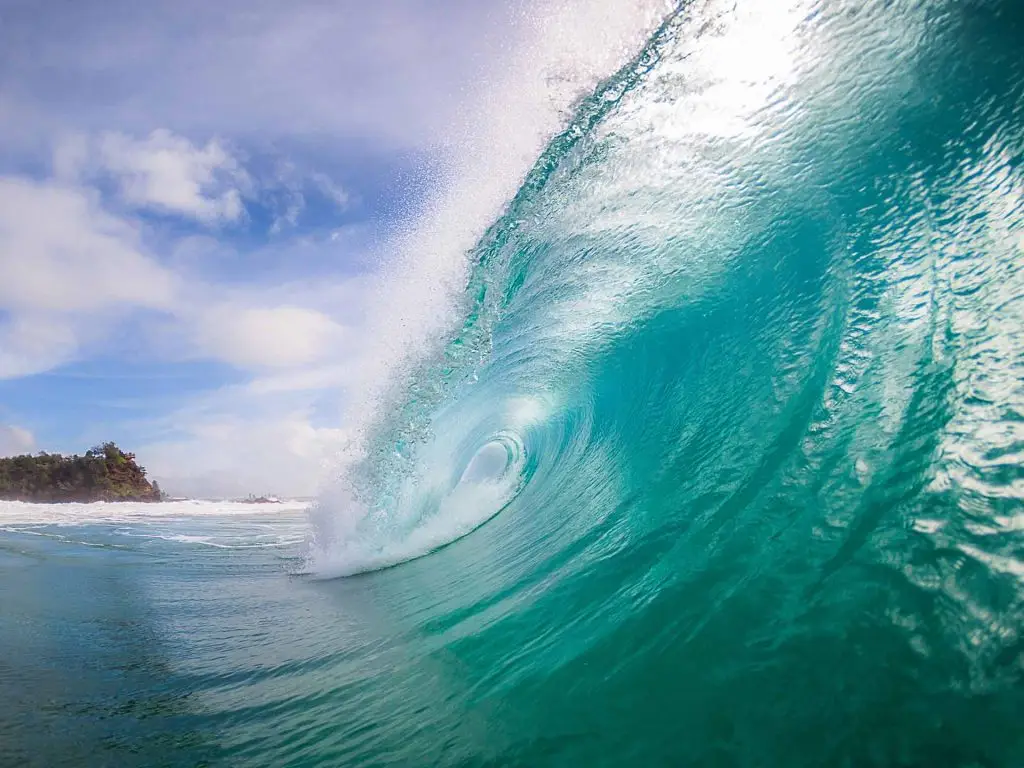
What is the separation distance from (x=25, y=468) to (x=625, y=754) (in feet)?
251

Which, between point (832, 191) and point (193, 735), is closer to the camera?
point (193, 735)

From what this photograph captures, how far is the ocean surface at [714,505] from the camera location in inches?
68.4

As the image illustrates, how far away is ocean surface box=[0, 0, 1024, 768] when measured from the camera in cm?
174

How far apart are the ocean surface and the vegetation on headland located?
2265 inches

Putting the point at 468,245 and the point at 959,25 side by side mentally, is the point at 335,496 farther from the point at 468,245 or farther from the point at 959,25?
the point at 959,25

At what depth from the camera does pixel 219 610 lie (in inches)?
198

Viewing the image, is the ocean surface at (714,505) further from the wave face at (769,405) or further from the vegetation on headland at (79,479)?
the vegetation on headland at (79,479)

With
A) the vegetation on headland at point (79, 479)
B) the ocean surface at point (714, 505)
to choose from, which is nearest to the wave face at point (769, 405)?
the ocean surface at point (714, 505)

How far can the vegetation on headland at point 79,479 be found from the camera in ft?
170

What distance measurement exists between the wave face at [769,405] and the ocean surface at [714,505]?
2 centimetres

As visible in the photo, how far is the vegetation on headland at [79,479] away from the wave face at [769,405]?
60.5 meters

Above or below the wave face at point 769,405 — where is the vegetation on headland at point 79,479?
above

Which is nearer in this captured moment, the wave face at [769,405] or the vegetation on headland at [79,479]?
the wave face at [769,405]

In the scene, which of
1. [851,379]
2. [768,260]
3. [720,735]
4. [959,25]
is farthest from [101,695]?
[959,25]
